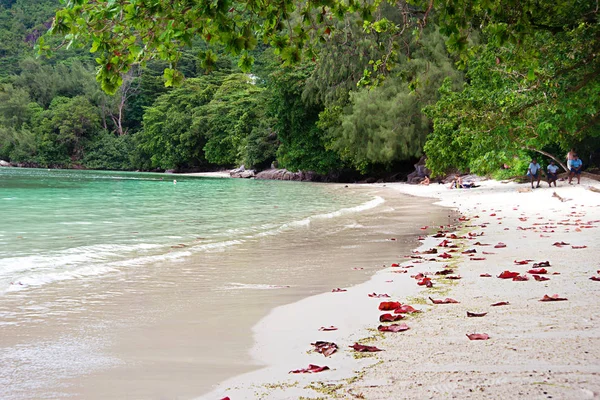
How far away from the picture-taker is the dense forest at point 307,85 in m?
4.41

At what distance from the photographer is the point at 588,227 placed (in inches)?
385

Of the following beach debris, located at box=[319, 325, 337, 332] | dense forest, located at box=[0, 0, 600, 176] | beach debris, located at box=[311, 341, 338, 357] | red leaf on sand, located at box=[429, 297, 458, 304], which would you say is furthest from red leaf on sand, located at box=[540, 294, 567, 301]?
dense forest, located at box=[0, 0, 600, 176]

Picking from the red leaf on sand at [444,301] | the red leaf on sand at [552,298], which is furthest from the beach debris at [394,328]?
the red leaf on sand at [552,298]

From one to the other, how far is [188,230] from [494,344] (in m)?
10.1

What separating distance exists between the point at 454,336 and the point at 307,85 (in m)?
42.1

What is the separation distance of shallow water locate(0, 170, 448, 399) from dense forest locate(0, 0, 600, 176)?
1.81m

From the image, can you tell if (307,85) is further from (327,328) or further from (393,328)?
(393,328)

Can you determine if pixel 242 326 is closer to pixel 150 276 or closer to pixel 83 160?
pixel 150 276

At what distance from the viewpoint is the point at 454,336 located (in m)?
3.66

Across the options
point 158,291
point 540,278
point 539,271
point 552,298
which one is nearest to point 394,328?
point 552,298

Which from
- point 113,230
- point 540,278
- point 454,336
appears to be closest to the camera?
point 454,336

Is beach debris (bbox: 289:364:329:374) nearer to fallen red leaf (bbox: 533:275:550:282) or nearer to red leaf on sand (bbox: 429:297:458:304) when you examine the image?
red leaf on sand (bbox: 429:297:458:304)

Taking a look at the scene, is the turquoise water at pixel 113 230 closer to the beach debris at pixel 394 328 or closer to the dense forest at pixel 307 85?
the dense forest at pixel 307 85

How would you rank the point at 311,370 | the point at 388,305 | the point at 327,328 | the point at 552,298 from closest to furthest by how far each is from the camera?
1. the point at 311,370
2. the point at 327,328
3. the point at 552,298
4. the point at 388,305
